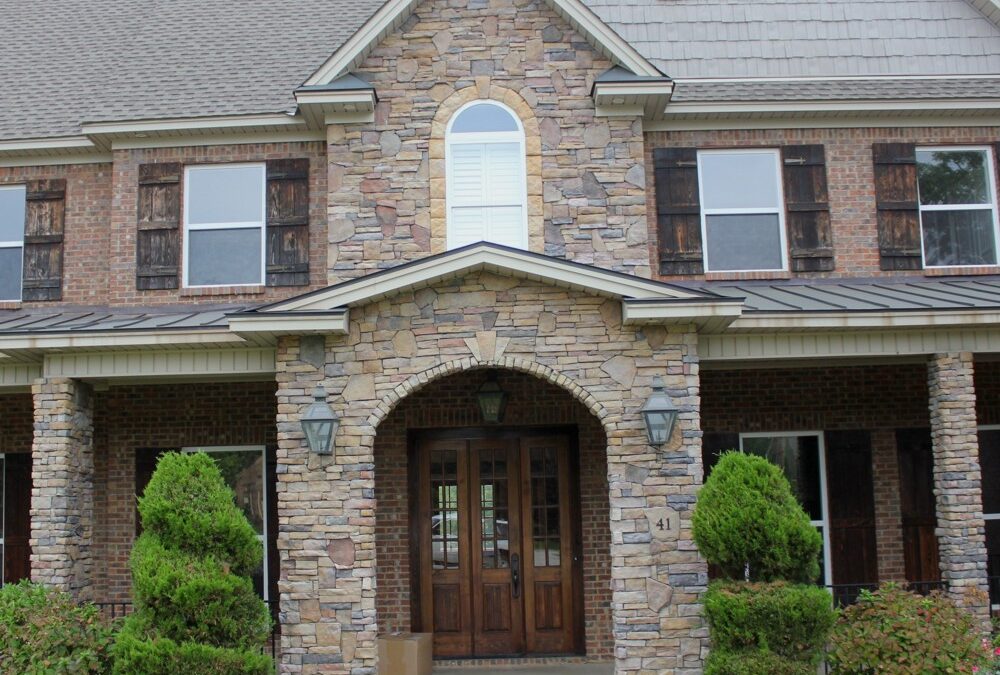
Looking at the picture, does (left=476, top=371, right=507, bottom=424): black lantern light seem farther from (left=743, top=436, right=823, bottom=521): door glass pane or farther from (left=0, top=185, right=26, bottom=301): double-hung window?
(left=0, top=185, right=26, bottom=301): double-hung window

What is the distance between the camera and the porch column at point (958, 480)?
962 cm

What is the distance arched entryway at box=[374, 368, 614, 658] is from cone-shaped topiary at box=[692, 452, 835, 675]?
2.95m

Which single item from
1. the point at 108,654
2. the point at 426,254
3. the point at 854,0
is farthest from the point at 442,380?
the point at 854,0

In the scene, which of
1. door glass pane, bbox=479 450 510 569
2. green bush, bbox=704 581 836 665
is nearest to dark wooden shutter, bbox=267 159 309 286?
door glass pane, bbox=479 450 510 569

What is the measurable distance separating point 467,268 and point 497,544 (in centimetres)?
373

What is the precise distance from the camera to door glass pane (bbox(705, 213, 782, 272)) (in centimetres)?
1173

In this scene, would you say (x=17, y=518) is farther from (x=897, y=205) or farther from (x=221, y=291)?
(x=897, y=205)

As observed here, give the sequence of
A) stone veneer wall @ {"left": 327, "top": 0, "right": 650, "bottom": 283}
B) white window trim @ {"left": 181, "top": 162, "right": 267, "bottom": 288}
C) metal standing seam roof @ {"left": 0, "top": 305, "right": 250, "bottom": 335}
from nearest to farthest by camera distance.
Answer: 1. metal standing seam roof @ {"left": 0, "top": 305, "right": 250, "bottom": 335}
2. stone veneer wall @ {"left": 327, "top": 0, "right": 650, "bottom": 283}
3. white window trim @ {"left": 181, "top": 162, "right": 267, "bottom": 288}

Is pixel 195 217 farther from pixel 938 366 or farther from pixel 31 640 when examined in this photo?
pixel 938 366

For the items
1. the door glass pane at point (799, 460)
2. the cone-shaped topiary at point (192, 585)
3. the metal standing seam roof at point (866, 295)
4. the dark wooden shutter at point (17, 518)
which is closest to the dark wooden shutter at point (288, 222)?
the cone-shaped topiary at point (192, 585)

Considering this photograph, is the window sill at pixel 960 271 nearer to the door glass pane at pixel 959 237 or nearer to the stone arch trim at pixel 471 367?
the door glass pane at pixel 959 237

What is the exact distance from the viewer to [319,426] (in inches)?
364

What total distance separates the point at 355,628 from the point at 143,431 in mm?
4282

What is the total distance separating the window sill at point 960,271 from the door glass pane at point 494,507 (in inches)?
218
